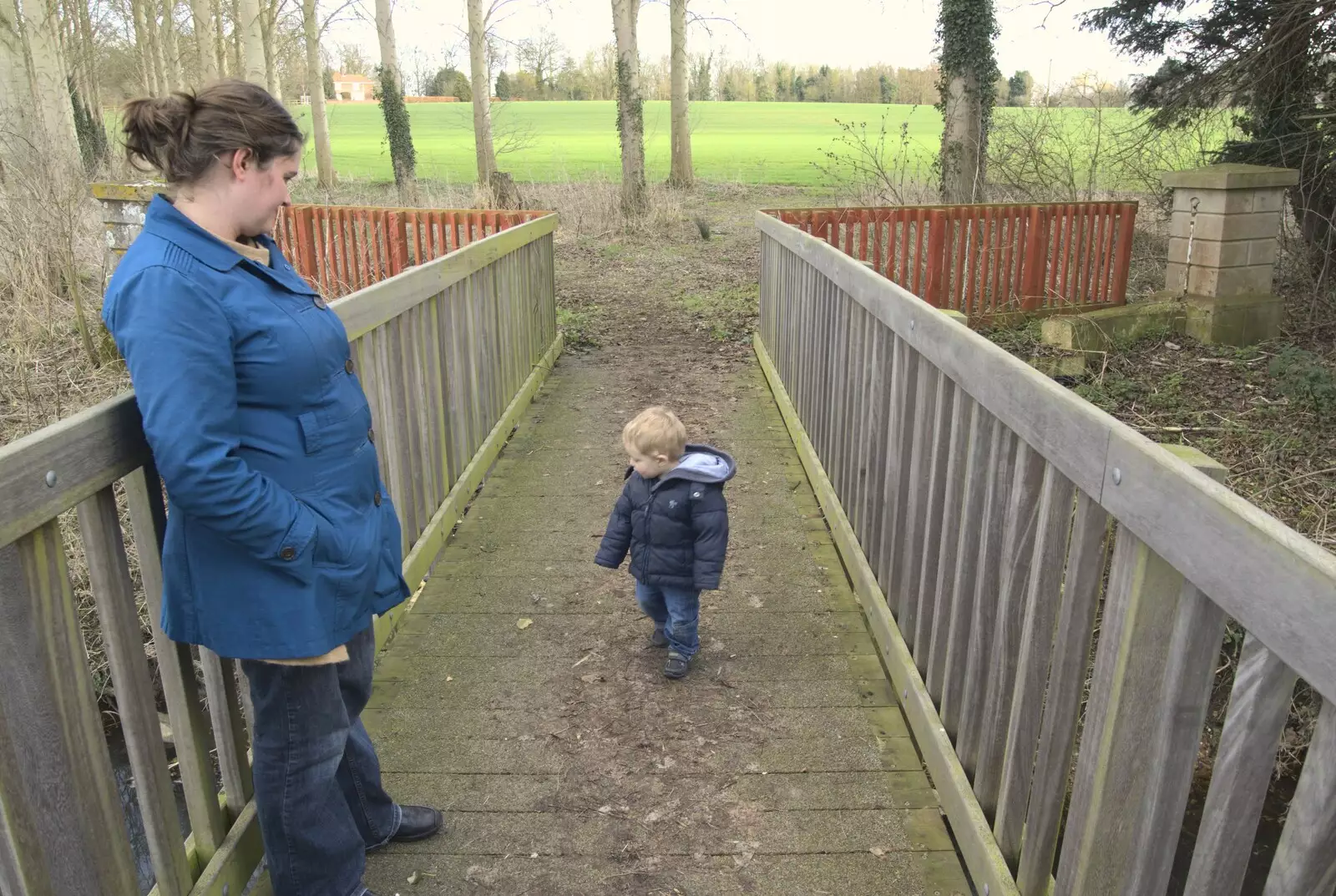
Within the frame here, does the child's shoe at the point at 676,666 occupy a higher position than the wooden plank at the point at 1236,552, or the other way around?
the wooden plank at the point at 1236,552

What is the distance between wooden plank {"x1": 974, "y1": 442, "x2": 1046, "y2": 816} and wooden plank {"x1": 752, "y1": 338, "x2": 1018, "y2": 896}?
101mm

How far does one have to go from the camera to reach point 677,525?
357 cm

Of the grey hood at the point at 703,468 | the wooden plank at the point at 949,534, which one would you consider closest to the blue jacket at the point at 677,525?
the grey hood at the point at 703,468

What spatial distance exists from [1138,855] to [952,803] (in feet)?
3.38

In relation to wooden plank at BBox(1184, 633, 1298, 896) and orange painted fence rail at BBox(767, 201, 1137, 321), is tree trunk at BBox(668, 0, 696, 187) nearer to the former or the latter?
orange painted fence rail at BBox(767, 201, 1137, 321)

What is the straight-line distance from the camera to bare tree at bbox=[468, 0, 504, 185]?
2112 cm

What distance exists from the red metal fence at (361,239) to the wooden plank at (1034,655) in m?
7.17

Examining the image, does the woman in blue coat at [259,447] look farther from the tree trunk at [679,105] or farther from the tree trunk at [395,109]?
the tree trunk at [679,105]

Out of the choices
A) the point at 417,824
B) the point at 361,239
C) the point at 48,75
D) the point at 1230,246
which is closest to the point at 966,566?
the point at 417,824

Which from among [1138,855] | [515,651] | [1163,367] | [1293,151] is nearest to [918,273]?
[1163,367]

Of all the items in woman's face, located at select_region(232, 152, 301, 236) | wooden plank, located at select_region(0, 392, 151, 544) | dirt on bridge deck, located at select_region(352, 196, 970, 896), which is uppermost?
woman's face, located at select_region(232, 152, 301, 236)

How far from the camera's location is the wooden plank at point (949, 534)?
283 cm

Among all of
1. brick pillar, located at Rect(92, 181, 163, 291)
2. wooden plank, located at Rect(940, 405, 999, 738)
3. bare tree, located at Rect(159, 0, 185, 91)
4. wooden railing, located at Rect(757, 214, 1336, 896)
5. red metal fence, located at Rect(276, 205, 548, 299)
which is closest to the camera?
wooden railing, located at Rect(757, 214, 1336, 896)

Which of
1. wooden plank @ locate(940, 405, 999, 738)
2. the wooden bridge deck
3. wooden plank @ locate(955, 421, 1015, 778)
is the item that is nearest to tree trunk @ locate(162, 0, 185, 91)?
the wooden bridge deck
